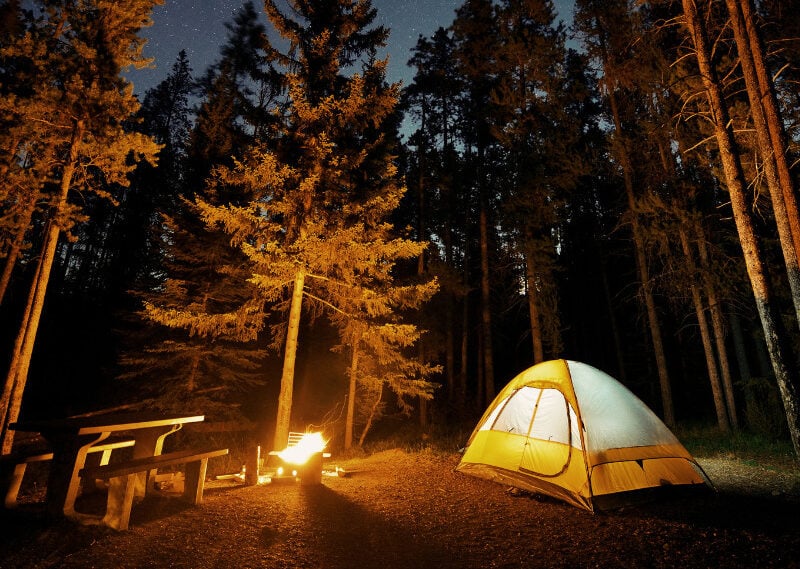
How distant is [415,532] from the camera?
5.02 meters

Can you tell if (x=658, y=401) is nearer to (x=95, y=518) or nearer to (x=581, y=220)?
(x=581, y=220)

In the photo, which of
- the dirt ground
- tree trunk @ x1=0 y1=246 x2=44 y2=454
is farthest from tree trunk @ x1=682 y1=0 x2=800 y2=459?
tree trunk @ x1=0 y1=246 x2=44 y2=454

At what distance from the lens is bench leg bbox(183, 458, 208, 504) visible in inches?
228

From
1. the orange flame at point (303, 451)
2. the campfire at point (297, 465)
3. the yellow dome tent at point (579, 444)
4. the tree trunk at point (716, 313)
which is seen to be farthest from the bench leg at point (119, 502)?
the tree trunk at point (716, 313)

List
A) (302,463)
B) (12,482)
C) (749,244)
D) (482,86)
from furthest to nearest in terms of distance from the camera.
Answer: (482,86) → (302,463) → (749,244) → (12,482)

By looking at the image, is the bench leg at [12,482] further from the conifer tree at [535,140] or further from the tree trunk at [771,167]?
the conifer tree at [535,140]

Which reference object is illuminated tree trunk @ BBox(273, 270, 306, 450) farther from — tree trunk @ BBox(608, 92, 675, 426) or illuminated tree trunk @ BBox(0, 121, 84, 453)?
tree trunk @ BBox(608, 92, 675, 426)

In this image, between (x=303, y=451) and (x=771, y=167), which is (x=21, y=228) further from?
(x=771, y=167)

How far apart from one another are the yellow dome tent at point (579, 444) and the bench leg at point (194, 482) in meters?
4.72

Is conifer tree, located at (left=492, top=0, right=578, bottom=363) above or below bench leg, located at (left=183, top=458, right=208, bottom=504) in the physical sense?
above

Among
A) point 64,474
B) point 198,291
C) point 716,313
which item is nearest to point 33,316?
point 198,291

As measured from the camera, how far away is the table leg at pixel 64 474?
4.72 metres

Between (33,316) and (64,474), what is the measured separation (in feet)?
22.2

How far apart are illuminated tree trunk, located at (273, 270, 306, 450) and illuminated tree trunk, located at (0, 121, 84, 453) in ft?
18.9
